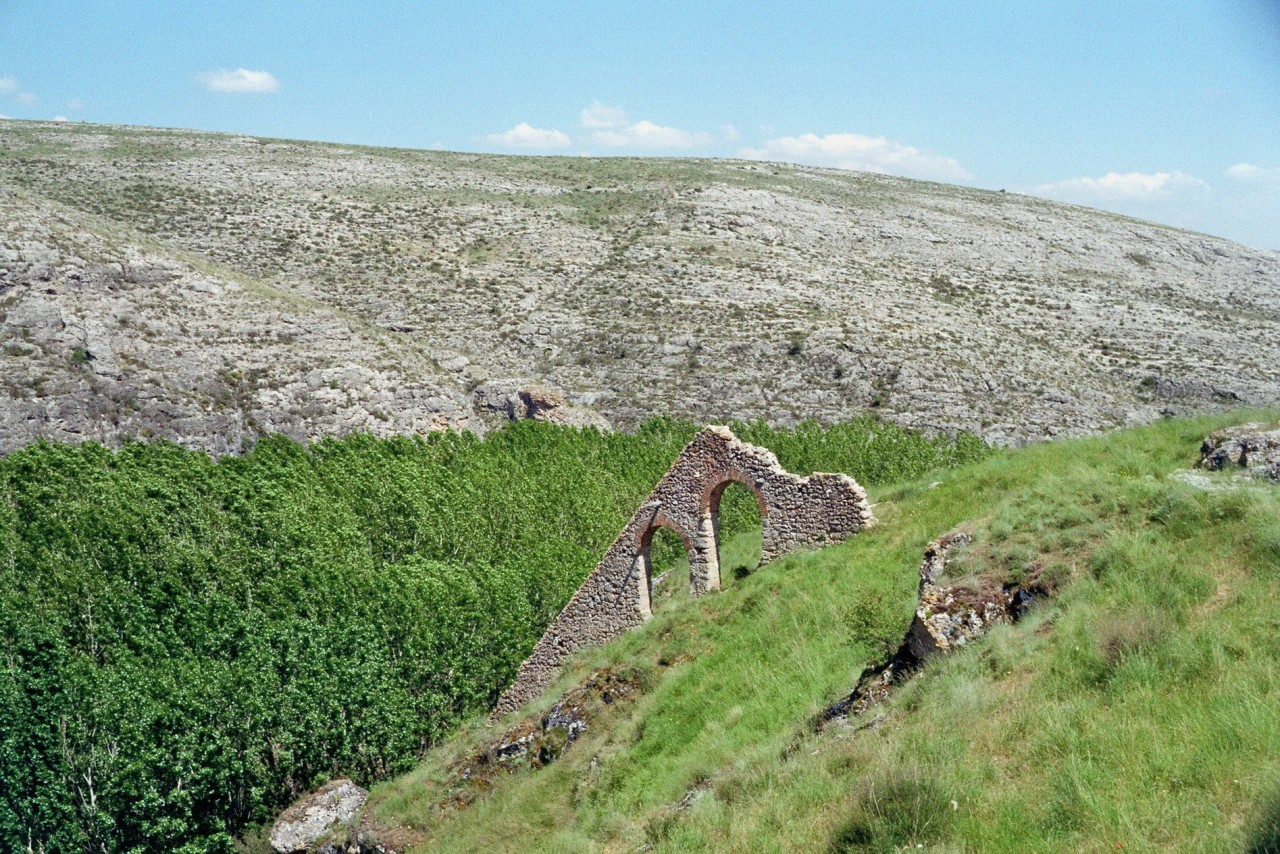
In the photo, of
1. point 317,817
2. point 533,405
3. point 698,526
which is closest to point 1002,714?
point 698,526

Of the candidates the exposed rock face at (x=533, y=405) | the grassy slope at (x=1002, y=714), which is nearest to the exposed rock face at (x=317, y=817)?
the grassy slope at (x=1002, y=714)

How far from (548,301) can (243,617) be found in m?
45.5

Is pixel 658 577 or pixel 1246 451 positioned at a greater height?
pixel 1246 451

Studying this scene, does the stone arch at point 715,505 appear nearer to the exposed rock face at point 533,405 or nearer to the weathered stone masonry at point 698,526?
the weathered stone masonry at point 698,526

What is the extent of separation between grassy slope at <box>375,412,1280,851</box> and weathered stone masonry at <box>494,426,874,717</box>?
208cm

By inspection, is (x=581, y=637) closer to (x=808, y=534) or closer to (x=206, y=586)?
(x=808, y=534)

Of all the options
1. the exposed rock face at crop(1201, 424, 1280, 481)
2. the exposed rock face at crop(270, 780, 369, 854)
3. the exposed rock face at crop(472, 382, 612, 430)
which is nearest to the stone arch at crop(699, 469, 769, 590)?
the exposed rock face at crop(1201, 424, 1280, 481)

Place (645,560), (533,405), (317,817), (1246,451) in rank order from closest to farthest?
1. (1246,451)
2. (317,817)
3. (645,560)
4. (533,405)

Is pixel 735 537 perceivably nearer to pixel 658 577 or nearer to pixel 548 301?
pixel 658 577

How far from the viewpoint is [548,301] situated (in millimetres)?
71750

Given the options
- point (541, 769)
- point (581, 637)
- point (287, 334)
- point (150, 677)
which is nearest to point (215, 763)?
point (150, 677)

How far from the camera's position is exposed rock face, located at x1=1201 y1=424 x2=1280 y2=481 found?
41.1 feet

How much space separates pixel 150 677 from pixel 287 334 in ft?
119

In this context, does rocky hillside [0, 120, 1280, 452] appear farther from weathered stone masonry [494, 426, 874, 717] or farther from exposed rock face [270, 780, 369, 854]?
weathered stone masonry [494, 426, 874, 717]
